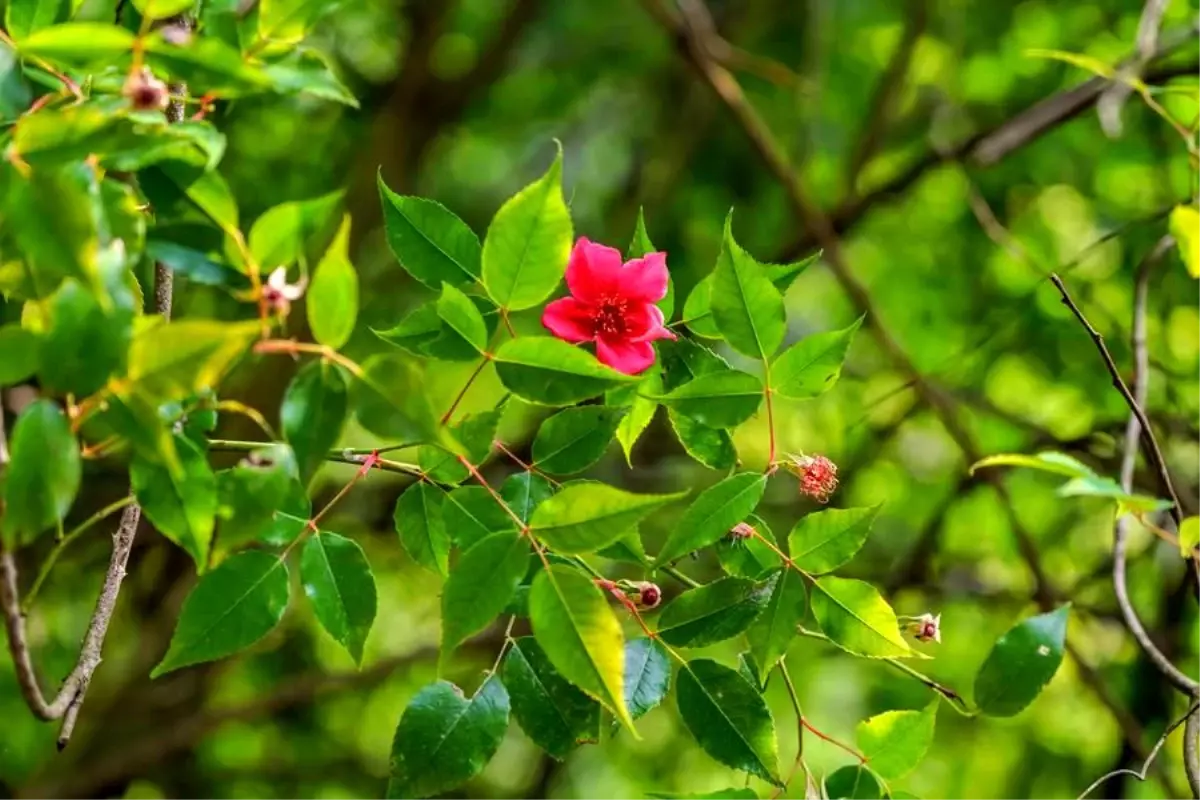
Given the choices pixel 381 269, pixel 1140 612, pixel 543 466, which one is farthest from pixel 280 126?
pixel 543 466

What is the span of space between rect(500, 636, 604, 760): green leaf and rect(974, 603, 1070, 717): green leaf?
0.20 meters

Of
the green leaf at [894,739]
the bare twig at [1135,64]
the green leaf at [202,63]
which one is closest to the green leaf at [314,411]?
the green leaf at [202,63]

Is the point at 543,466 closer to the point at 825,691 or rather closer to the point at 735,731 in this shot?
the point at 735,731

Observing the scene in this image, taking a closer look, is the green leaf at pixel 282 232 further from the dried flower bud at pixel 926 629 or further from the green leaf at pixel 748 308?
the dried flower bud at pixel 926 629

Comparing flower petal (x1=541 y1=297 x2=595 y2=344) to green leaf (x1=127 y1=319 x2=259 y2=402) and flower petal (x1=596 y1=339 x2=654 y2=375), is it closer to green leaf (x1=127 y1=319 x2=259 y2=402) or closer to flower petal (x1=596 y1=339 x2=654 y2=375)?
flower petal (x1=596 y1=339 x2=654 y2=375)

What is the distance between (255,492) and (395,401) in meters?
0.07

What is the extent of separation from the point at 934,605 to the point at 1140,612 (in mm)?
337

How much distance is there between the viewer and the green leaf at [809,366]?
0.61 metres

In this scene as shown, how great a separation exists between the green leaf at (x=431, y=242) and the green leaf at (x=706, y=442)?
12 cm

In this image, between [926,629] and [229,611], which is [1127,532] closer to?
[926,629]

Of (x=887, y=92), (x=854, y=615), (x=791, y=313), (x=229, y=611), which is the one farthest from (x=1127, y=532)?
(x=791, y=313)

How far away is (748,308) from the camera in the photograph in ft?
1.95

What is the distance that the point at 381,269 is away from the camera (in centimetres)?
226

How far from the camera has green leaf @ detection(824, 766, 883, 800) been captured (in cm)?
64
